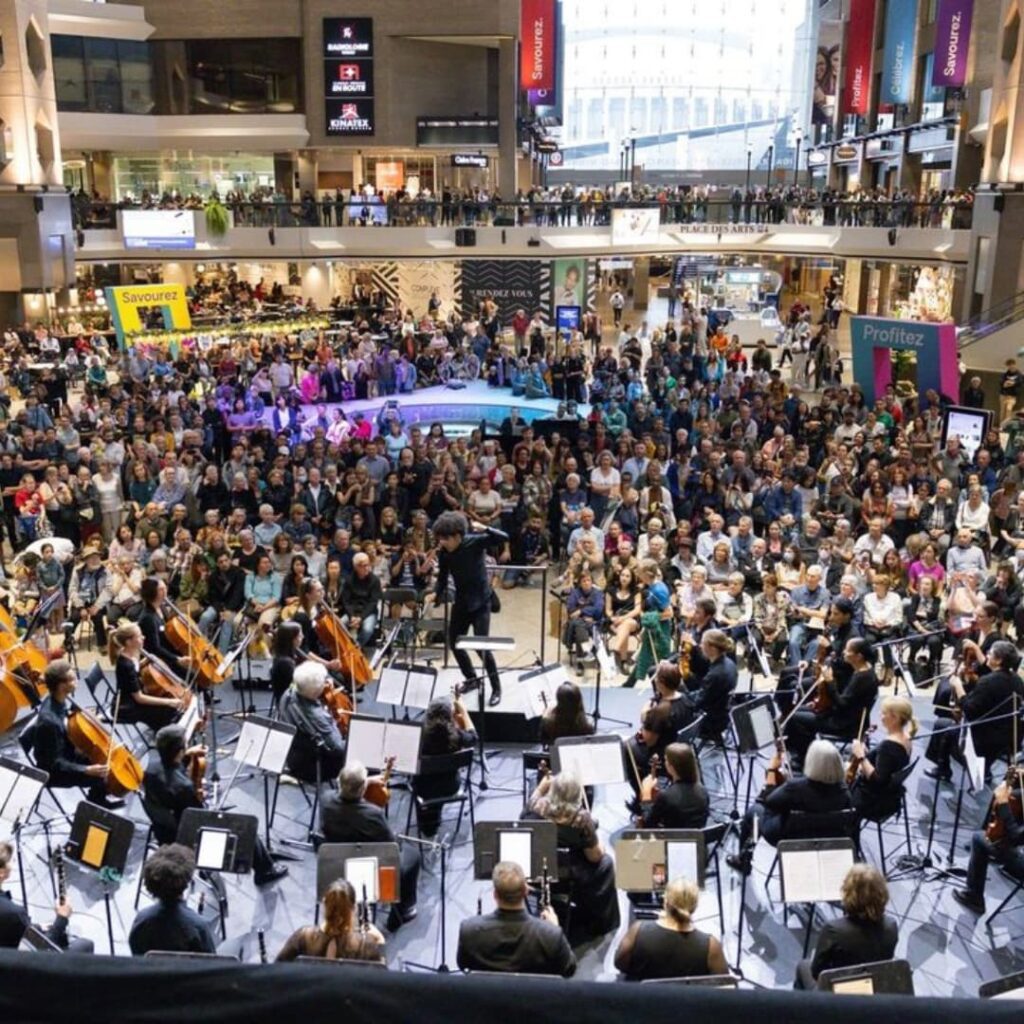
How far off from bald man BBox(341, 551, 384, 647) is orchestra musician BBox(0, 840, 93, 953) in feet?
16.4

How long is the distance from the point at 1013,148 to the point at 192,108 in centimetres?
2708

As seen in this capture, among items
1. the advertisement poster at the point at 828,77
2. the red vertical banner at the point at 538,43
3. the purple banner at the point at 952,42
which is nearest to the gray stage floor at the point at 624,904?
the purple banner at the point at 952,42

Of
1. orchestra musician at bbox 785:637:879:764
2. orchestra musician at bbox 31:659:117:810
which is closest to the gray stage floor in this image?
orchestra musician at bbox 31:659:117:810

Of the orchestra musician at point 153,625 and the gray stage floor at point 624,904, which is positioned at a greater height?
the orchestra musician at point 153,625

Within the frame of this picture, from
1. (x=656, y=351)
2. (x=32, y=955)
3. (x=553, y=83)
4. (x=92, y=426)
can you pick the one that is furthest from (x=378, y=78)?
(x=32, y=955)

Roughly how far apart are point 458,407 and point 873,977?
1738 centimetres

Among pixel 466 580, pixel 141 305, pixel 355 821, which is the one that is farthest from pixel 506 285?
pixel 355 821

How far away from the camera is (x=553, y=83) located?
3431cm

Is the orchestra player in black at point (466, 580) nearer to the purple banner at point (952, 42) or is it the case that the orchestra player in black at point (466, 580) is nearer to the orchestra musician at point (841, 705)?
the orchestra musician at point (841, 705)

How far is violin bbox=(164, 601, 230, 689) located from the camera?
8.78 m

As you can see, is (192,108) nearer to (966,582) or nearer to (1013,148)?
(1013,148)

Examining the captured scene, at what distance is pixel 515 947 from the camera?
4.82 m

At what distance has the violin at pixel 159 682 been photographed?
825 cm

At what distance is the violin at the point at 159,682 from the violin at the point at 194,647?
380 mm
